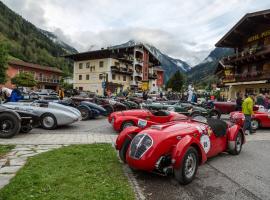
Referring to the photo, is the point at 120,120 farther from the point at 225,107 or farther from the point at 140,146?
the point at 225,107

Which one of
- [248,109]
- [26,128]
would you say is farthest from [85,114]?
[248,109]

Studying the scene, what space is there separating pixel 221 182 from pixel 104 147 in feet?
11.2

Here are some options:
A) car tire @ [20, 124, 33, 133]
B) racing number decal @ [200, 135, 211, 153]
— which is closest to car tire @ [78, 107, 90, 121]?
car tire @ [20, 124, 33, 133]

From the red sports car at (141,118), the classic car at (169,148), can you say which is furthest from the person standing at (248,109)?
the classic car at (169,148)

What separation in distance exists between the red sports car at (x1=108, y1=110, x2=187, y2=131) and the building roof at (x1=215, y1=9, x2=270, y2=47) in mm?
25198

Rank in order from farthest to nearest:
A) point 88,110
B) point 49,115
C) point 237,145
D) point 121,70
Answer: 1. point 121,70
2. point 88,110
3. point 49,115
4. point 237,145

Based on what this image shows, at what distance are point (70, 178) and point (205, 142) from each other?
2818 millimetres

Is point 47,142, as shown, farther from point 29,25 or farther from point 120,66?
point 29,25

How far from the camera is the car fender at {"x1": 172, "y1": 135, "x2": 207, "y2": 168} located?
4.89m

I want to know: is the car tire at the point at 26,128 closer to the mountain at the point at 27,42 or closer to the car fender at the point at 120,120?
the car fender at the point at 120,120

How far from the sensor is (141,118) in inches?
410

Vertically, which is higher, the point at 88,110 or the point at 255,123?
the point at 88,110

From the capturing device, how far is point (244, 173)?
5.91 metres

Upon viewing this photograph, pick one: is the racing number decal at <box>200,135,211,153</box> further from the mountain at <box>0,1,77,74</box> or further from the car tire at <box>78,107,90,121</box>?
the mountain at <box>0,1,77,74</box>
